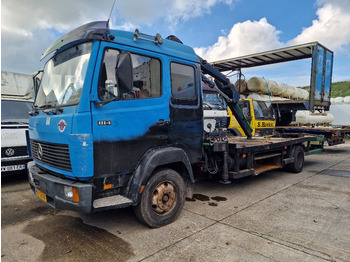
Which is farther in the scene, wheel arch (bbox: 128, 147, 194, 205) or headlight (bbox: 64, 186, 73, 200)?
wheel arch (bbox: 128, 147, 194, 205)

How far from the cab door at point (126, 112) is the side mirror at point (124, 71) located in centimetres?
1

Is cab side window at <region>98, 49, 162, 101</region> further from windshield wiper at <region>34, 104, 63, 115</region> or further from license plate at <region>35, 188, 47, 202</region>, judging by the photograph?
license plate at <region>35, 188, 47, 202</region>

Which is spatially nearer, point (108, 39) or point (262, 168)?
point (108, 39)

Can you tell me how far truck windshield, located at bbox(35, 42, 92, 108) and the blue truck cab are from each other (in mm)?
14

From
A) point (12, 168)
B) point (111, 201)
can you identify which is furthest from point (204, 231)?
point (12, 168)

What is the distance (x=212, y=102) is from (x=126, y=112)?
15.7 feet

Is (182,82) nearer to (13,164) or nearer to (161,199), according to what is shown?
(161,199)

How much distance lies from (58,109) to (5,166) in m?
3.44

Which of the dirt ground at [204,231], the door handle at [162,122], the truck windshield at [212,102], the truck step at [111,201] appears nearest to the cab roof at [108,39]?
the door handle at [162,122]

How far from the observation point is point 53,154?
3203 mm

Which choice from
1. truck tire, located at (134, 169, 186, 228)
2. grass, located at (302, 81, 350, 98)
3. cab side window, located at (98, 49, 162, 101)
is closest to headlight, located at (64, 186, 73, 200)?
truck tire, located at (134, 169, 186, 228)

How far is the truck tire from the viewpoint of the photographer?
→ 3.39 metres

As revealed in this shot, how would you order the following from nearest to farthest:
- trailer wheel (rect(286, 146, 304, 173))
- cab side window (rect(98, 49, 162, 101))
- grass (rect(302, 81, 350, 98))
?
cab side window (rect(98, 49, 162, 101)) < trailer wheel (rect(286, 146, 304, 173)) < grass (rect(302, 81, 350, 98))

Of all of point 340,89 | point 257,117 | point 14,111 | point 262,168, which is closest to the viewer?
point 262,168
